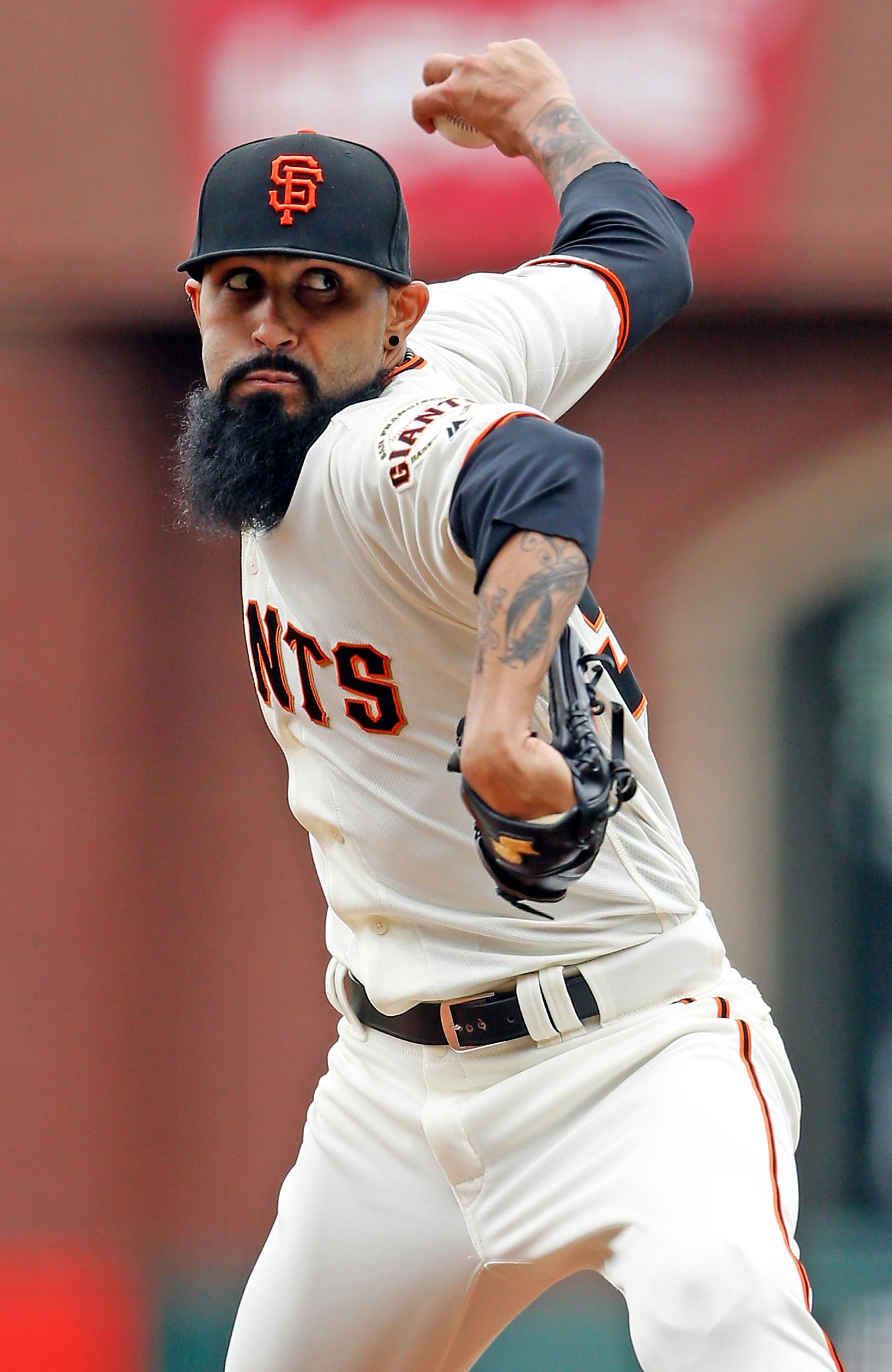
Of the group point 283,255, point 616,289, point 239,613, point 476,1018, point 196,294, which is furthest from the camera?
point 239,613

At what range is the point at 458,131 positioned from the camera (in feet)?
9.18

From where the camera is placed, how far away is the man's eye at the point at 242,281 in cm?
202

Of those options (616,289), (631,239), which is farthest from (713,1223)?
(631,239)

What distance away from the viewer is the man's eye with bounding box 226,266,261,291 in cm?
202

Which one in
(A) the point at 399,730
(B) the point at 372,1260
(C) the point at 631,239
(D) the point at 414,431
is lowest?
(B) the point at 372,1260

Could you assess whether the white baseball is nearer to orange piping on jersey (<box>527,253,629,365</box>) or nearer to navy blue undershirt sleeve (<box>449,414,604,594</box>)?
orange piping on jersey (<box>527,253,629,365</box>)

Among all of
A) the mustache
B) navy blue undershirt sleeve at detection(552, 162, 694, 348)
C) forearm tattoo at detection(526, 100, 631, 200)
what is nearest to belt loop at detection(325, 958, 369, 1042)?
the mustache

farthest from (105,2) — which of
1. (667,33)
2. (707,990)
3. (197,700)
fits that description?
(707,990)

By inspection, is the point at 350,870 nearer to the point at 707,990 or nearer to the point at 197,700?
the point at 707,990

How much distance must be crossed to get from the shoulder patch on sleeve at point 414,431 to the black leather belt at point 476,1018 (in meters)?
0.68

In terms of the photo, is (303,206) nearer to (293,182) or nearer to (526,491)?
(293,182)

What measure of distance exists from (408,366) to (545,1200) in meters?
1.01

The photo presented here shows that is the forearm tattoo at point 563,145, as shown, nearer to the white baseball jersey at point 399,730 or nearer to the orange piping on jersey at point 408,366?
the white baseball jersey at point 399,730

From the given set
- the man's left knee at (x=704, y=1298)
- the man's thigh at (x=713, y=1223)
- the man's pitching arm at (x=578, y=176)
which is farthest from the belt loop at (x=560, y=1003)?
the man's pitching arm at (x=578, y=176)
